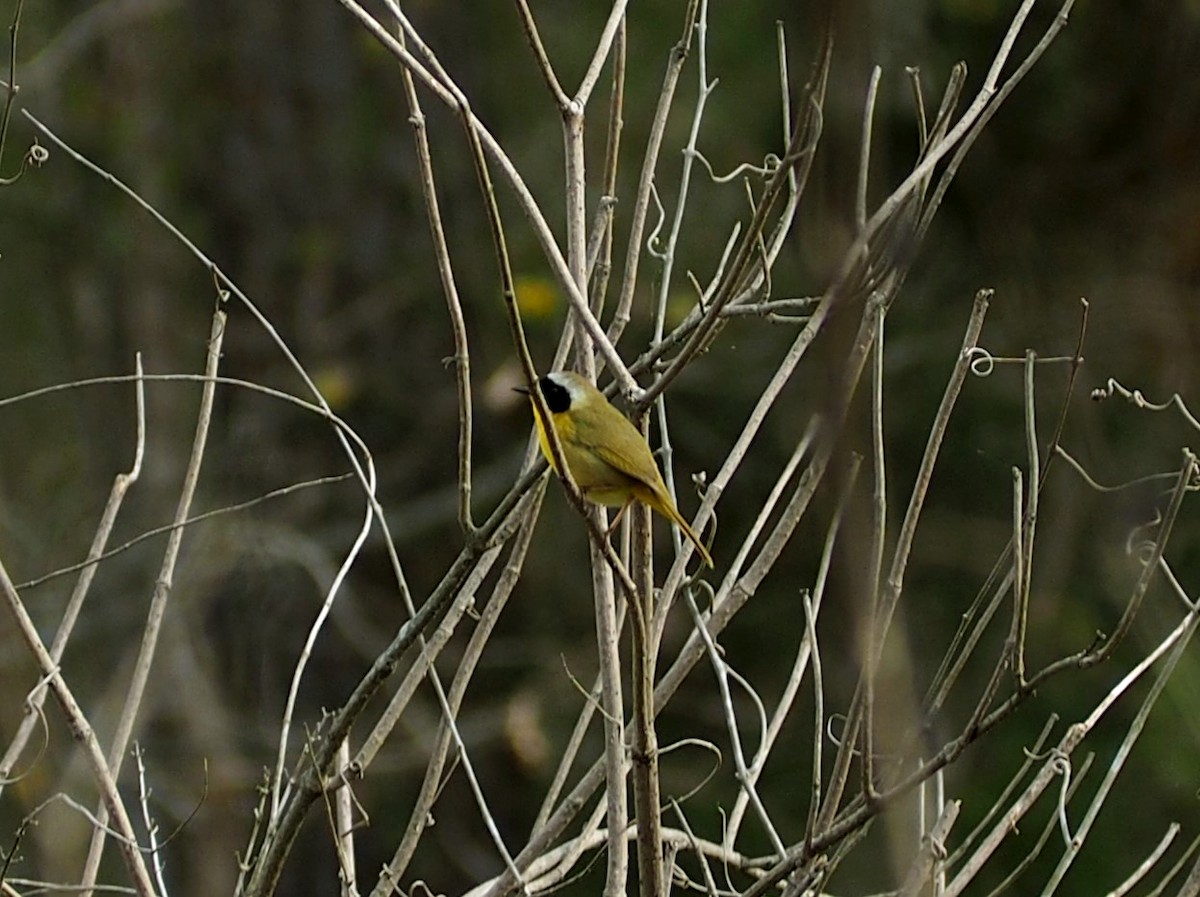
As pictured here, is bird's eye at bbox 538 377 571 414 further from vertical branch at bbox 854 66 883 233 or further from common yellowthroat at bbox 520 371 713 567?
vertical branch at bbox 854 66 883 233

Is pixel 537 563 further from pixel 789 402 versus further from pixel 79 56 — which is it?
pixel 79 56

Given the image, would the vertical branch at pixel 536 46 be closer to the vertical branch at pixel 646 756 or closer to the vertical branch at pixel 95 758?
the vertical branch at pixel 646 756

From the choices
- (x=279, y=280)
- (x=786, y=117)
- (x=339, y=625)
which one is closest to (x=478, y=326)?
(x=279, y=280)

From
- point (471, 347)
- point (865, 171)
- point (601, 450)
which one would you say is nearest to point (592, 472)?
point (601, 450)

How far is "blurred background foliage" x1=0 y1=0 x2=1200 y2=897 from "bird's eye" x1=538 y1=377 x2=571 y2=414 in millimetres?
3047

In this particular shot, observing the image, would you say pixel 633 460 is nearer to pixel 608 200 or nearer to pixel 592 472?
pixel 592 472

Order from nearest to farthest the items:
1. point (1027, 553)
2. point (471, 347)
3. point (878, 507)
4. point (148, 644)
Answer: point (1027, 553)
point (878, 507)
point (148, 644)
point (471, 347)

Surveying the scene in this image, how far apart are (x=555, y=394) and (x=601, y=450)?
134 mm

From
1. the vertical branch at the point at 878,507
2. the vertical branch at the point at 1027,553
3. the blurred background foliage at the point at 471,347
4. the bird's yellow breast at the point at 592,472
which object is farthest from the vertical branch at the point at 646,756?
the blurred background foliage at the point at 471,347

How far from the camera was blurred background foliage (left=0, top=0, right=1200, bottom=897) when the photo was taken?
6.55 metres

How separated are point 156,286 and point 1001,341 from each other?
4.08m

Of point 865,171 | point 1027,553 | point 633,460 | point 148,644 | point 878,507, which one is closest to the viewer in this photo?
point 865,171

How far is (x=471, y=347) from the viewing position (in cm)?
755

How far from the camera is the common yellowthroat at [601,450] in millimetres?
2895
